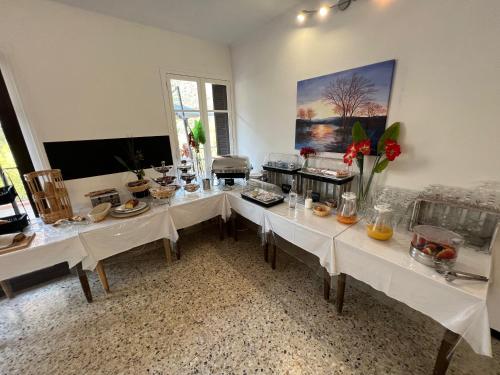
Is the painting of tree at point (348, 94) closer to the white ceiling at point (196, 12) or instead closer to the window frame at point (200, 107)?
the white ceiling at point (196, 12)

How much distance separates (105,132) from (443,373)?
3.12m

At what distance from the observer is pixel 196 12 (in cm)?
190

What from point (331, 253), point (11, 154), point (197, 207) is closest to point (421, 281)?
point (331, 253)

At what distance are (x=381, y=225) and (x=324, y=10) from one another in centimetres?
176

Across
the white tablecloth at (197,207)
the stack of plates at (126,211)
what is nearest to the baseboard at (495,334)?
the white tablecloth at (197,207)

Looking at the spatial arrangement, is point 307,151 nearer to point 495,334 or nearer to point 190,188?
point 190,188

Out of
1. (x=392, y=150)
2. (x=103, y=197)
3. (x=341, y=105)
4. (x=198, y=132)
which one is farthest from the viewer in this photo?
(x=198, y=132)

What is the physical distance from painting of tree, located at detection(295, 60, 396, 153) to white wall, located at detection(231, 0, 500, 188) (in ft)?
0.21

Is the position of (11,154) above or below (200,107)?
below

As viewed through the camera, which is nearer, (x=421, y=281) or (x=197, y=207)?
(x=421, y=281)

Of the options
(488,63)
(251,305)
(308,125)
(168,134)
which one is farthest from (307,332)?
(168,134)

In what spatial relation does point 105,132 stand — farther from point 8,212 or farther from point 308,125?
point 308,125

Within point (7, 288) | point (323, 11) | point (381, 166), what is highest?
point (323, 11)

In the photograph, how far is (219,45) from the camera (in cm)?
263
